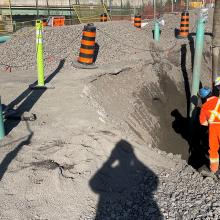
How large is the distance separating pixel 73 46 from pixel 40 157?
860 cm

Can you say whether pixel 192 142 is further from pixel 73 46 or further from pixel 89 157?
pixel 73 46

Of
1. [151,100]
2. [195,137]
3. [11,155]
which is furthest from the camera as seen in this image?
[151,100]

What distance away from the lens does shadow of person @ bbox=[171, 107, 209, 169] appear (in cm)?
884

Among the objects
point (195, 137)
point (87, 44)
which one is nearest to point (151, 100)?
point (195, 137)

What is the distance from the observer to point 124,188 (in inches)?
196

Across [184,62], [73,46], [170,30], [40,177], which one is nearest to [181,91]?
[184,62]

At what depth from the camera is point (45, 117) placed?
702 cm

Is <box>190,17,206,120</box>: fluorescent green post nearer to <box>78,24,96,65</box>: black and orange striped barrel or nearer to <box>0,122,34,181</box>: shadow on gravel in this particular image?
<box>78,24,96,65</box>: black and orange striped barrel

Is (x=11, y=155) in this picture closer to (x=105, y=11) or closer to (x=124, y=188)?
(x=124, y=188)

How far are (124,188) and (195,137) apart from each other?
5316mm

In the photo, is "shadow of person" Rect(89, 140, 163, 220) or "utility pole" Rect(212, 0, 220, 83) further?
"utility pole" Rect(212, 0, 220, 83)

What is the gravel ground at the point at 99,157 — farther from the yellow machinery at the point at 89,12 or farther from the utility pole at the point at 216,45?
the yellow machinery at the point at 89,12

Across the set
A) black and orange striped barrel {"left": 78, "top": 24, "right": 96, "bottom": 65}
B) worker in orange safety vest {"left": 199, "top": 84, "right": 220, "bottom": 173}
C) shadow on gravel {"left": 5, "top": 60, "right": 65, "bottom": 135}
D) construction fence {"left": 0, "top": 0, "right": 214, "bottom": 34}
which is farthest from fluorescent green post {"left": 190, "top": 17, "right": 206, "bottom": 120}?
construction fence {"left": 0, "top": 0, "right": 214, "bottom": 34}

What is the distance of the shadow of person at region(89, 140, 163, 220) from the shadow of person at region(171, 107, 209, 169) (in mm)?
3376
